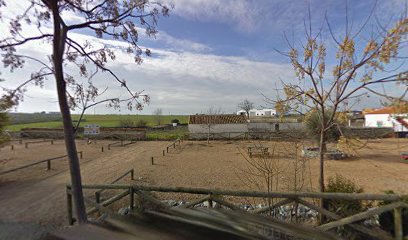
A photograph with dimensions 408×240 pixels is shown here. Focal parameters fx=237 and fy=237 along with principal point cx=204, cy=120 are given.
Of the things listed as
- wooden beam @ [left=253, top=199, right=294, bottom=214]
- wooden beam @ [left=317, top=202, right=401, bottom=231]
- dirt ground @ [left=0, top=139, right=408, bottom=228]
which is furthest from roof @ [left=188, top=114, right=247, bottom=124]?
wooden beam @ [left=317, top=202, right=401, bottom=231]

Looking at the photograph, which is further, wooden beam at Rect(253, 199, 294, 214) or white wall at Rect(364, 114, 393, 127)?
white wall at Rect(364, 114, 393, 127)

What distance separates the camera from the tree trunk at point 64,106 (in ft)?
8.89

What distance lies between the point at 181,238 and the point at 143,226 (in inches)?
17.0

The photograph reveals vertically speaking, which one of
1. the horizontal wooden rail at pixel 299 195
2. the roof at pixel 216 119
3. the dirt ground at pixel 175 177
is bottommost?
the dirt ground at pixel 175 177

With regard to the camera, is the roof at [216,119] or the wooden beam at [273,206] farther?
the roof at [216,119]

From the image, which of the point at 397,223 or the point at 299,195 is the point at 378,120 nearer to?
the point at 397,223

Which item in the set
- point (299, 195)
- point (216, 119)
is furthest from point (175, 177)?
point (216, 119)

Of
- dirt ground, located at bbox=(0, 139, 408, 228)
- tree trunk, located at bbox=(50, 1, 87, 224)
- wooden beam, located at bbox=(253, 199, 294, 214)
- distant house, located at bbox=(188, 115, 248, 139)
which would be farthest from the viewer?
distant house, located at bbox=(188, 115, 248, 139)

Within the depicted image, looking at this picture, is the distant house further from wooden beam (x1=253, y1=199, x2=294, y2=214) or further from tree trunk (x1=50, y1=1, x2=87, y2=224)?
tree trunk (x1=50, y1=1, x2=87, y2=224)

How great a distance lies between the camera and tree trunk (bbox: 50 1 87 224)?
271 cm

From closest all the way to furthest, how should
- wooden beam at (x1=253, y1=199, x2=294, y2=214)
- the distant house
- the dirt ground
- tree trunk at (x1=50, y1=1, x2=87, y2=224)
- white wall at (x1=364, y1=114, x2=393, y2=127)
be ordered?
tree trunk at (x1=50, y1=1, x2=87, y2=224)
wooden beam at (x1=253, y1=199, x2=294, y2=214)
the dirt ground
white wall at (x1=364, y1=114, x2=393, y2=127)
the distant house

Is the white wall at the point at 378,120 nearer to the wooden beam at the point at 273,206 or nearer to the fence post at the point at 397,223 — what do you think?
the fence post at the point at 397,223

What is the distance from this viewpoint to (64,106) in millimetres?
2764

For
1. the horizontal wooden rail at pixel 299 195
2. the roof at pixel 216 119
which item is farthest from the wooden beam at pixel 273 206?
the roof at pixel 216 119
